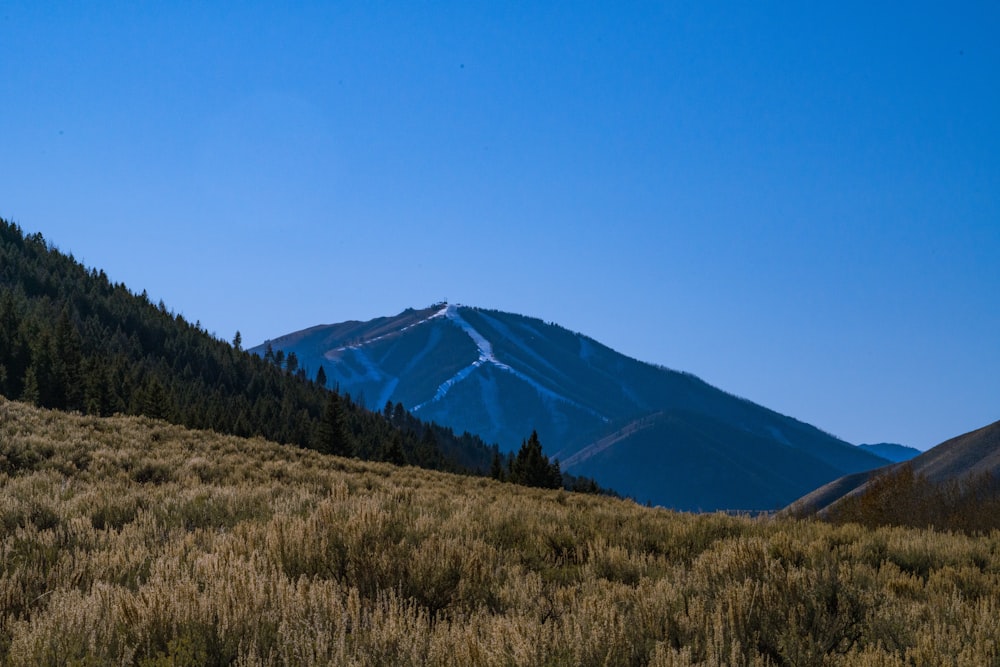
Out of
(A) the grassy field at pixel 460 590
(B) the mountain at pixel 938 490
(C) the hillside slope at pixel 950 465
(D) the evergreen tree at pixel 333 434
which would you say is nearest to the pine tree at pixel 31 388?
(D) the evergreen tree at pixel 333 434

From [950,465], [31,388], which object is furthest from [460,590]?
[950,465]

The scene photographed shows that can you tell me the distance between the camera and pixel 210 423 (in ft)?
257

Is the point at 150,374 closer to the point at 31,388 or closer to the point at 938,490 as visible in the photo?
the point at 31,388

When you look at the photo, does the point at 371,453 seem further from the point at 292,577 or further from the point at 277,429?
the point at 292,577

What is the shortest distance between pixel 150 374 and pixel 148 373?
183 inches

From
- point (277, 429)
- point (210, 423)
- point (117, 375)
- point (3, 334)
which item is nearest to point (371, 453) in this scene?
point (277, 429)

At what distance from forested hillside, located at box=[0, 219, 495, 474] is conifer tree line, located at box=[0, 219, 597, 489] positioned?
0.21 metres

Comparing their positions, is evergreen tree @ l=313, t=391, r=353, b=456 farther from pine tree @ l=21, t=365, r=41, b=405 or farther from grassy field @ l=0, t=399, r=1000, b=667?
grassy field @ l=0, t=399, r=1000, b=667

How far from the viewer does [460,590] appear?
15.3 ft

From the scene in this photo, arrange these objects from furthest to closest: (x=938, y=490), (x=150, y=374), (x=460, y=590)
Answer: (x=938, y=490)
(x=150, y=374)
(x=460, y=590)

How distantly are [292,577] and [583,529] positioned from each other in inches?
160

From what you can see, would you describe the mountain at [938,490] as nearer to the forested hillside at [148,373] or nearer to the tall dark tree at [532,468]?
the tall dark tree at [532,468]

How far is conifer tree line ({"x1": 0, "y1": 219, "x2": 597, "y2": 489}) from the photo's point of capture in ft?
240

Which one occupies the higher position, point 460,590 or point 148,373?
point 148,373
